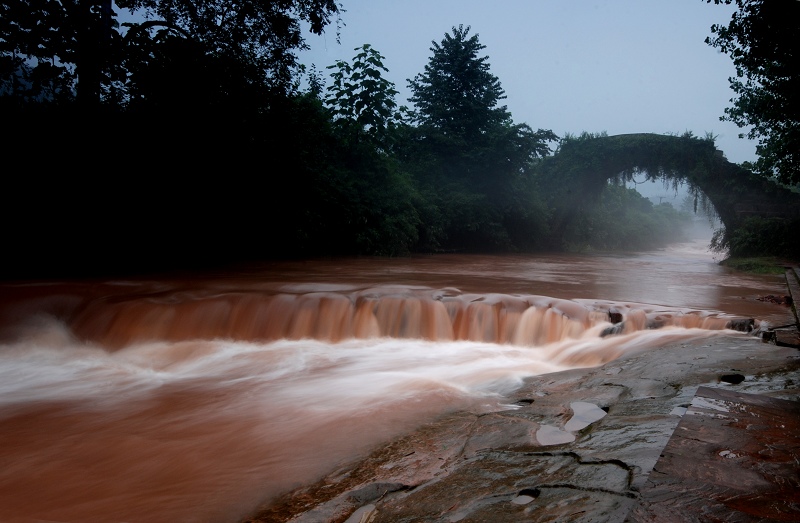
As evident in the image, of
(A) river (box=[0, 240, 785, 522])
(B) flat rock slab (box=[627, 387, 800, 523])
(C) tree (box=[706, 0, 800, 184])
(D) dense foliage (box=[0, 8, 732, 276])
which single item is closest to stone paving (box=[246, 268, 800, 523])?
(B) flat rock slab (box=[627, 387, 800, 523])

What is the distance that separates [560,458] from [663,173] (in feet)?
75.4

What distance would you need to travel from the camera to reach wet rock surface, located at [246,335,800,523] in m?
1.58

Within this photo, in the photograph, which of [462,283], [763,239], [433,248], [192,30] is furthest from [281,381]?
[763,239]

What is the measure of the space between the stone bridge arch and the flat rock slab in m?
20.0

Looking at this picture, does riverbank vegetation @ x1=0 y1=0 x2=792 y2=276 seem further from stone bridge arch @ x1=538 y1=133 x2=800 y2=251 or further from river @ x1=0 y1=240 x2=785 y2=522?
stone bridge arch @ x1=538 y1=133 x2=800 y2=251

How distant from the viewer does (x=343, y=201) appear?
619 inches

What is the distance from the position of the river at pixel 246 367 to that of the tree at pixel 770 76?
388 centimetres

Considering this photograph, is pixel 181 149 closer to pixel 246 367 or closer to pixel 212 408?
pixel 246 367

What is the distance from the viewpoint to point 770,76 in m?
13.1

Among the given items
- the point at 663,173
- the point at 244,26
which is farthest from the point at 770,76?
the point at 244,26

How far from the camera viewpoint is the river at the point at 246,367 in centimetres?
285

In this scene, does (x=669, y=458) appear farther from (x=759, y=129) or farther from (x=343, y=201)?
(x=759, y=129)

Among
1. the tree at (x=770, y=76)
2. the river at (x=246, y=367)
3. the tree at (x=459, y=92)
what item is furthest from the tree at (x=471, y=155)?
the river at (x=246, y=367)

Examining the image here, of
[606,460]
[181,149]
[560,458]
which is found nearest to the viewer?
[606,460]
